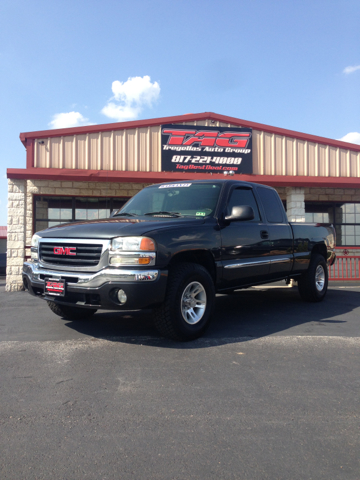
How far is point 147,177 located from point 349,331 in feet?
26.2

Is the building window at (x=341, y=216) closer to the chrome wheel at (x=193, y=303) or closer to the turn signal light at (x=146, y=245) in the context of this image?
the chrome wheel at (x=193, y=303)

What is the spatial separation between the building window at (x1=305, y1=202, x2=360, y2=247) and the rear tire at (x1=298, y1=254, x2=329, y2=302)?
9011mm

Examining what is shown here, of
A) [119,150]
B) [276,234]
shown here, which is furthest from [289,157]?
[276,234]

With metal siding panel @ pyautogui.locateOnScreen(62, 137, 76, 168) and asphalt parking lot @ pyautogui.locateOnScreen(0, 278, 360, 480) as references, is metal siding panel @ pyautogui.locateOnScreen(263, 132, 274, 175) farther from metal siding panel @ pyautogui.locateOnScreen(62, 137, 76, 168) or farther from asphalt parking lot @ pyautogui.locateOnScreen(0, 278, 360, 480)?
asphalt parking lot @ pyautogui.locateOnScreen(0, 278, 360, 480)

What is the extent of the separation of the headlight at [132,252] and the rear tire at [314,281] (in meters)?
4.04

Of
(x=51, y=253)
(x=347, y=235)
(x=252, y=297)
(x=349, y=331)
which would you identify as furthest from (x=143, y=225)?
(x=347, y=235)

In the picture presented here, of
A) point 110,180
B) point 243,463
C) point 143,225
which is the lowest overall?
point 243,463

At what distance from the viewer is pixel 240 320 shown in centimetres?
614

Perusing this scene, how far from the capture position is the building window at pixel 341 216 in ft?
54.5

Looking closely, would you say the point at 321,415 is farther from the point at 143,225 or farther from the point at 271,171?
the point at 271,171

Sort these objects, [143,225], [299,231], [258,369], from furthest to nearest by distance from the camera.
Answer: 1. [299,231]
2. [143,225]
3. [258,369]

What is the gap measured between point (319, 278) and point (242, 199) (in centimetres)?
274

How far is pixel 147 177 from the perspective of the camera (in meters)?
12.1

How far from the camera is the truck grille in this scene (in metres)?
4.57
